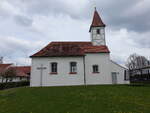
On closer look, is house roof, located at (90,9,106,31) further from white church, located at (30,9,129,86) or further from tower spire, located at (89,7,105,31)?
white church, located at (30,9,129,86)

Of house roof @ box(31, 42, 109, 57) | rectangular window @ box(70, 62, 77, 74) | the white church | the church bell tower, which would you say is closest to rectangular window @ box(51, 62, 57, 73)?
the white church

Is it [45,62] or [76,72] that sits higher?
[45,62]

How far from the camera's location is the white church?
65.5 ft

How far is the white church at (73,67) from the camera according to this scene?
20.0 meters

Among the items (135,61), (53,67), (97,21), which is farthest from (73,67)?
(135,61)

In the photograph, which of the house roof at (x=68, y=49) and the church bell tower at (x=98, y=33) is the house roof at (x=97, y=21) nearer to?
the church bell tower at (x=98, y=33)

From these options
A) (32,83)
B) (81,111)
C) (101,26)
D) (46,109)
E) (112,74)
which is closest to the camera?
(81,111)

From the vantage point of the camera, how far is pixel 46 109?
25.2 feet

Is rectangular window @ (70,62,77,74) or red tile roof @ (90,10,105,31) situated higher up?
red tile roof @ (90,10,105,31)

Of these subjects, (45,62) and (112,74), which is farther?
(112,74)

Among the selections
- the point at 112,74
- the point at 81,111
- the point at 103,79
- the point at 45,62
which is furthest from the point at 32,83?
the point at 81,111

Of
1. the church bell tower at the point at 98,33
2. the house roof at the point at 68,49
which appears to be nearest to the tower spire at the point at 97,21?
the church bell tower at the point at 98,33

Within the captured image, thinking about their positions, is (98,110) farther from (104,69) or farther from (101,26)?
(101,26)

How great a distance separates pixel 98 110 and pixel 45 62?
1456 cm
